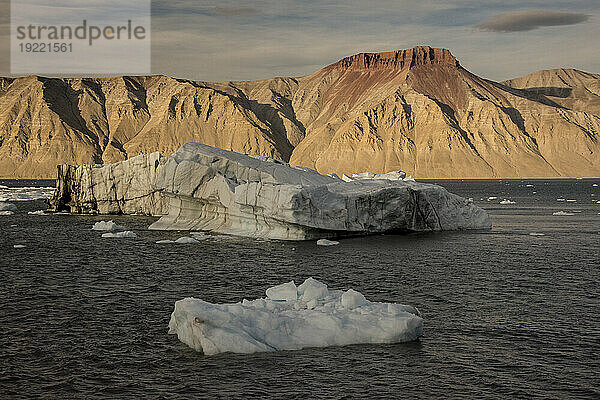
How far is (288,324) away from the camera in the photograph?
20.5 meters

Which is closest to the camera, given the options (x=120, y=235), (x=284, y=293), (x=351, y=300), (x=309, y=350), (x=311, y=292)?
(x=309, y=350)

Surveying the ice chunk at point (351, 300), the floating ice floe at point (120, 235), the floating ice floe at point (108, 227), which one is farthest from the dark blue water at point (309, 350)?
the floating ice floe at point (108, 227)

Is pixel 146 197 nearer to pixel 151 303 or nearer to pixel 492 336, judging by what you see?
pixel 151 303

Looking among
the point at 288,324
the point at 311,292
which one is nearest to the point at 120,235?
the point at 311,292

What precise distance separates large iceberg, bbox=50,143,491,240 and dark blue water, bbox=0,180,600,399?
194 centimetres

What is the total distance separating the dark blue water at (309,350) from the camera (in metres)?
17.7

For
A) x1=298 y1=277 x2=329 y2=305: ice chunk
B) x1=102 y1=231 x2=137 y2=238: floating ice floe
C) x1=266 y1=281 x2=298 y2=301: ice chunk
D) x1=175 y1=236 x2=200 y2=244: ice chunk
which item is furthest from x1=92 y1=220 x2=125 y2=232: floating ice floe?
x1=298 y1=277 x2=329 y2=305: ice chunk

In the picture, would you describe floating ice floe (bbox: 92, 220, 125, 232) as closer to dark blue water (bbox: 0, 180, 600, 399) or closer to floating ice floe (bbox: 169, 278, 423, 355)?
dark blue water (bbox: 0, 180, 600, 399)

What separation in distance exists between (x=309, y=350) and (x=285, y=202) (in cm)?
2357

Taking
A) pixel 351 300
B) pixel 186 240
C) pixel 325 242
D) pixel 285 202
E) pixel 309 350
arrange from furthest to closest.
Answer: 1. pixel 186 240
2. pixel 325 242
3. pixel 285 202
4. pixel 351 300
5. pixel 309 350

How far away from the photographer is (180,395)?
55.7 ft

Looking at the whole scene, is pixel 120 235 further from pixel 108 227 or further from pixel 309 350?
pixel 309 350

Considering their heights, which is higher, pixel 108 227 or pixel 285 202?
pixel 285 202

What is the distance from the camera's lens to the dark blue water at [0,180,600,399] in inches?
698
